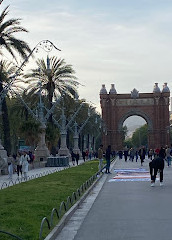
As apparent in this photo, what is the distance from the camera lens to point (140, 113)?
94.0 meters

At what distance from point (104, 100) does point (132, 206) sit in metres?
83.5

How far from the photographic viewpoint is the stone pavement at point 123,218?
30.7 ft

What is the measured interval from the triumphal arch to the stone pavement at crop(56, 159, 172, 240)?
252 ft

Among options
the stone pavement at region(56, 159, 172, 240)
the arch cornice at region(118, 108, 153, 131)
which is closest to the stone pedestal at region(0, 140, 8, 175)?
the stone pavement at region(56, 159, 172, 240)

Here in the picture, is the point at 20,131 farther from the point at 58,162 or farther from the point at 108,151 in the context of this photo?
the point at 108,151

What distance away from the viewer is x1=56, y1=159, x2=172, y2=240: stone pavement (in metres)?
9.34

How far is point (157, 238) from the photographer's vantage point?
348 inches

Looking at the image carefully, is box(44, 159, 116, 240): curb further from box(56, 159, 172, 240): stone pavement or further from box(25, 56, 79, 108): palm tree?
box(25, 56, 79, 108): palm tree

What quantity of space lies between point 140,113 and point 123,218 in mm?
83282

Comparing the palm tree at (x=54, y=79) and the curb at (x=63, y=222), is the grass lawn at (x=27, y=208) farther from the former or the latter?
the palm tree at (x=54, y=79)

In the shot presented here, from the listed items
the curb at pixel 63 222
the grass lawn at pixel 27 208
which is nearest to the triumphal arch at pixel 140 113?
the grass lawn at pixel 27 208

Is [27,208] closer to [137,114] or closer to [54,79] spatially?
[54,79]

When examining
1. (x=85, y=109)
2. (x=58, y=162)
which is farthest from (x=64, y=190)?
(x=85, y=109)

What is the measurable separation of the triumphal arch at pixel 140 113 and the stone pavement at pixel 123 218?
7691 centimetres
